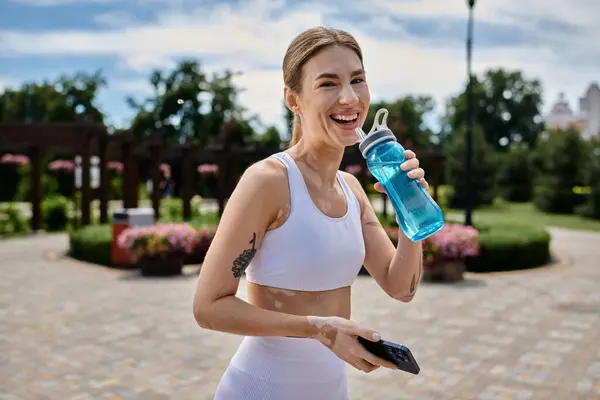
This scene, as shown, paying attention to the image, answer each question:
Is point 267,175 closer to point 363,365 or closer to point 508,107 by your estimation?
point 363,365

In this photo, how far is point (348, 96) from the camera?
74.2 inches

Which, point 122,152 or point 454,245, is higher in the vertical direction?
point 122,152

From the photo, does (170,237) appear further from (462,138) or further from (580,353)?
(462,138)

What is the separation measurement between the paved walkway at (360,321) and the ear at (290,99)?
12.9 feet

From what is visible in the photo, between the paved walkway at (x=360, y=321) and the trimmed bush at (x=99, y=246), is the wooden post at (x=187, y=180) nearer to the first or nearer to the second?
the trimmed bush at (x=99, y=246)

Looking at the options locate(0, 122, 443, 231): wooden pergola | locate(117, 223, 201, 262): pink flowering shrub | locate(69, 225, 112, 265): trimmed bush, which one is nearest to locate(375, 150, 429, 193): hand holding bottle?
locate(117, 223, 201, 262): pink flowering shrub

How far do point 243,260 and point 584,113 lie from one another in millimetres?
80616

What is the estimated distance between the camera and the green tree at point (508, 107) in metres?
63.2

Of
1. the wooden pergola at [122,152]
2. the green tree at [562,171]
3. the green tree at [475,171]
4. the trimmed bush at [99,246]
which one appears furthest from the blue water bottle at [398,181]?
the green tree at [475,171]

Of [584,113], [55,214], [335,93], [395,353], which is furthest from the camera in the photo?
[584,113]

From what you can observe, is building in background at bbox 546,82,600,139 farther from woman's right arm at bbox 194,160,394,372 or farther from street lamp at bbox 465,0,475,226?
woman's right arm at bbox 194,160,394,372

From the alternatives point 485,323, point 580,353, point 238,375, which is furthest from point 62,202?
point 238,375

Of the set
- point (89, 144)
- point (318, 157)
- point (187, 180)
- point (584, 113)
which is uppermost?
point (584, 113)

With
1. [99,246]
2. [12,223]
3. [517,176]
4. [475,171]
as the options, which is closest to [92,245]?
[99,246]
